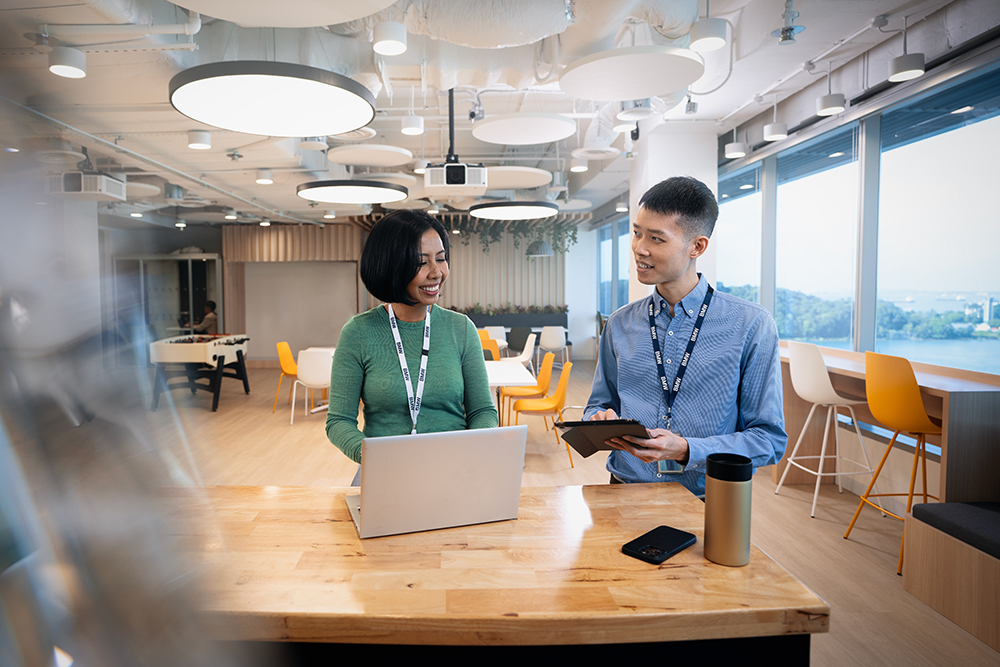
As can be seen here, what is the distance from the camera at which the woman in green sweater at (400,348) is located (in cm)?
189

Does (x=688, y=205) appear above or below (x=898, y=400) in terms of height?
above

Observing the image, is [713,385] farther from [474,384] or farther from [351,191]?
[351,191]

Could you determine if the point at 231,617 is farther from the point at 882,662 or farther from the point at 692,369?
the point at 882,662

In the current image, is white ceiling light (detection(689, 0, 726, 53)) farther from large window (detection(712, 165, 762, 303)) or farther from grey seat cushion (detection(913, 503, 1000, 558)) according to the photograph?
large window (detection(712, 165, 762, 303))

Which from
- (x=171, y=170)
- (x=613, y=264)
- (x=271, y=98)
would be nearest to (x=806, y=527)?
(x=271, y=98)

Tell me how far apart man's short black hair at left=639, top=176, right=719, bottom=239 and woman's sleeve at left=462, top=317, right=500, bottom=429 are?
2.45 ft

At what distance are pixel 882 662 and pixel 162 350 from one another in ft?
10.3

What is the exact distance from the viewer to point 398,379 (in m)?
1.90

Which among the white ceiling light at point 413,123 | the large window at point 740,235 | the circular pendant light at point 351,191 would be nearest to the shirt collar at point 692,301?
the white ceiling light at point 413,123

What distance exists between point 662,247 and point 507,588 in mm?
1119

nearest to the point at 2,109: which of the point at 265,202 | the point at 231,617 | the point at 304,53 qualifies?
the point at 231,617

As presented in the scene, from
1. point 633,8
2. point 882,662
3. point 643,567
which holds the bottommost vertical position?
point 882,662

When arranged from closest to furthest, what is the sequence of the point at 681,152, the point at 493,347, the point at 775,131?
the point at 775,131 < the point at 681,152 < the point at 493,347

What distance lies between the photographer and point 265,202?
1012 cm
